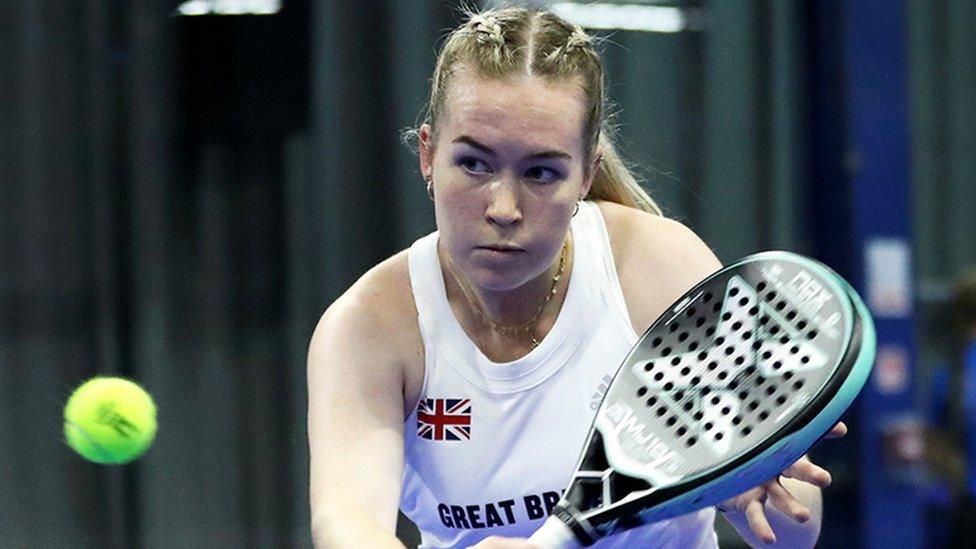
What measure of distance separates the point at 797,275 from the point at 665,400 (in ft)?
0.58

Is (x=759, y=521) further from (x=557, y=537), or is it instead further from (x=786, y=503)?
(x=557, y=537)

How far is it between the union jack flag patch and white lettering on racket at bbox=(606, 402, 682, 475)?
32 centimetres

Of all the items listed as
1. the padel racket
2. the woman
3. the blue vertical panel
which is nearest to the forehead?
the woman

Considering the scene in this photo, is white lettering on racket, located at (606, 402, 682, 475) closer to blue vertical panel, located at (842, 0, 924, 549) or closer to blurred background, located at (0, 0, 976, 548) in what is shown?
blurred background, located at (0, 0, 976, 548)

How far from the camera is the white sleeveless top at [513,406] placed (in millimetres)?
1786

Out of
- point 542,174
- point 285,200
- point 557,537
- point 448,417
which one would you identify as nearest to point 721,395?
A: point 557,537

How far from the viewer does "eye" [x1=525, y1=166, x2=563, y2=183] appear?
162cm

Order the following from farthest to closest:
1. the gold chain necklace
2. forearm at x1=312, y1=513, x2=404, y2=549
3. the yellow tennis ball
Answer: the yellow tennis ball < the gold chain necklace < forearm at x1=312, y1=513, x2=404, y2=549

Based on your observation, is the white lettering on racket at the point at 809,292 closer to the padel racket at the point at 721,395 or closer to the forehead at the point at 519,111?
the padel racket at the point at 721,395

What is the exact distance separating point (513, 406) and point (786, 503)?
408 mm

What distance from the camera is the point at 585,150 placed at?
1.70 meters

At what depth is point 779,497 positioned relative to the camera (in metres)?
1.50

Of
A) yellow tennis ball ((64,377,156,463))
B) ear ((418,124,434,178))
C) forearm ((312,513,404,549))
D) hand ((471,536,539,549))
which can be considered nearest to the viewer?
hand ((471,536,539,549))

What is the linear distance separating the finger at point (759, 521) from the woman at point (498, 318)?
15 mm
